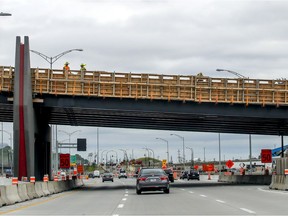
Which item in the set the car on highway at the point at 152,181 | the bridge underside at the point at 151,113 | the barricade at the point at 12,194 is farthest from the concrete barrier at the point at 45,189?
the bridge underside at the point at 151,113

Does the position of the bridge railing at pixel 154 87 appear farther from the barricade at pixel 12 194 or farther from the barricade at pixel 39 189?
the barricade at pixel 12 194

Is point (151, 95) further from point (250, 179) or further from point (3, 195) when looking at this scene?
point (3, 195)

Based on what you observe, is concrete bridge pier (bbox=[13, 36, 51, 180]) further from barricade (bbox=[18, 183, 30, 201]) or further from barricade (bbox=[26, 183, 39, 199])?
barricade (bbox=[18, 183, 30, 201])

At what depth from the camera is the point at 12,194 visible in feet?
81.9

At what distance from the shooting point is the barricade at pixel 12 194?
2415cm

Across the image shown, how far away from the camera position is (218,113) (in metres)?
46.6

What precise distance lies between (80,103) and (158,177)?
45.8 ft

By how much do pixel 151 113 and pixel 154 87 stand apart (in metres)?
3.43

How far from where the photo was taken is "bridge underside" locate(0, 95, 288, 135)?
44719 millimetres

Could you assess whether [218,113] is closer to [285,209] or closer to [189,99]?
[189,99]

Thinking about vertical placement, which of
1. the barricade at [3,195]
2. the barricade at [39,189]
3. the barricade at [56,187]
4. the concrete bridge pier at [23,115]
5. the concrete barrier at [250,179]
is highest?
the concrete bridge pier at [23,115]

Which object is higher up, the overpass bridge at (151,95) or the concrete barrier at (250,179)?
the overpass bridge at (151,95)

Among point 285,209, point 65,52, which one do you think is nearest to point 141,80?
point 65,52

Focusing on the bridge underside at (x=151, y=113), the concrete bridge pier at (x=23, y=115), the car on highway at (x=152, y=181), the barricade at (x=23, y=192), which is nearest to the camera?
the barricade at (x=23, y=192)
